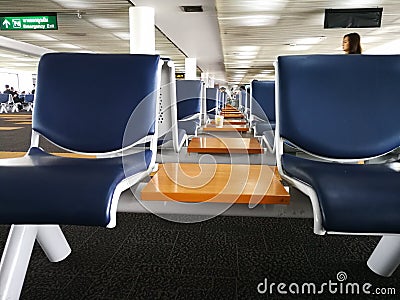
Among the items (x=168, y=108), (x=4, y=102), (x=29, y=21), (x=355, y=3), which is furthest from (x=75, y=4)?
(x=4, y=102)

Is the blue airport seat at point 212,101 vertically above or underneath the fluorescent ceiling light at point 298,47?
underneath

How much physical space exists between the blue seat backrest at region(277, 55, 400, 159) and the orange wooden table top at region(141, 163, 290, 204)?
225 mm

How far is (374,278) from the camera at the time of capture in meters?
1.63

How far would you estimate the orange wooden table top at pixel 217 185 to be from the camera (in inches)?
43.7

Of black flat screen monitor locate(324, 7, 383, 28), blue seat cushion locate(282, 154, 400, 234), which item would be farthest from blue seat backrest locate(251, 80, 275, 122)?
black flat screen monitor locate(324, 7, 383, 28)

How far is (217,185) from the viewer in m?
1.23

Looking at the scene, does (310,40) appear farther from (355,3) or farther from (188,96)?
(188,96)

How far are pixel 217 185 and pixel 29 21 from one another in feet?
31.9

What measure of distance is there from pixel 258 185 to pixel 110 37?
1289 cm

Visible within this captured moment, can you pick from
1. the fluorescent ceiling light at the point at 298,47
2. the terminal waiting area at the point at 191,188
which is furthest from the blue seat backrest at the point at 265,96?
the fluorescent ceiling light at the point at 298,47

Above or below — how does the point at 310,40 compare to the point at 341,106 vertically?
above

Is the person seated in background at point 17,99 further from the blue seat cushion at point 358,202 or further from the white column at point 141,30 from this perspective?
the blue seat cushion at point 358,202

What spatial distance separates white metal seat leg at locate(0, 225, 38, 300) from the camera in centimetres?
127

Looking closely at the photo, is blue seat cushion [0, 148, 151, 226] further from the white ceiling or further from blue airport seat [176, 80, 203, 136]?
the white ceiling
